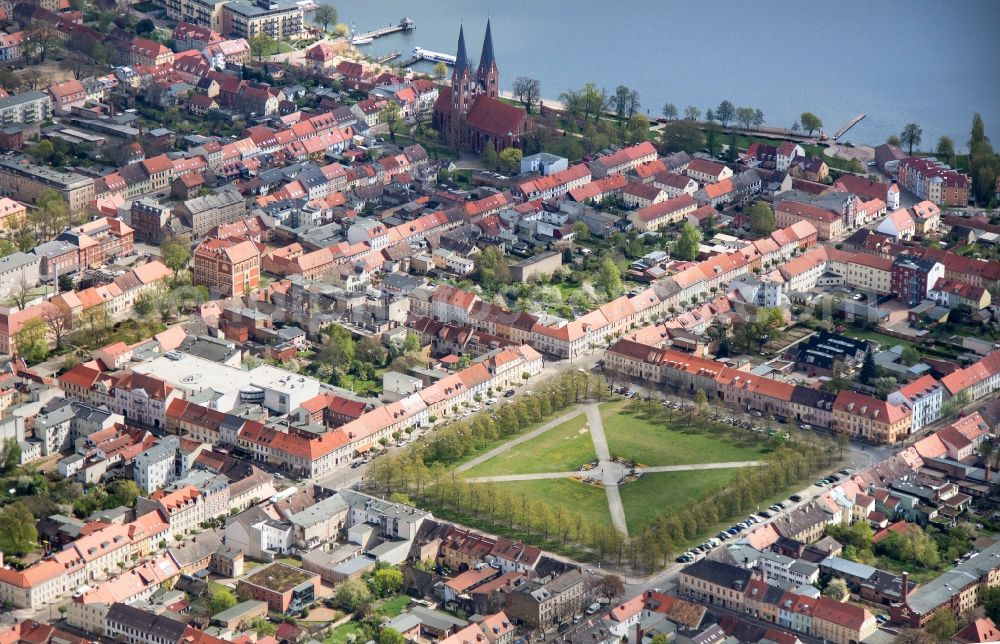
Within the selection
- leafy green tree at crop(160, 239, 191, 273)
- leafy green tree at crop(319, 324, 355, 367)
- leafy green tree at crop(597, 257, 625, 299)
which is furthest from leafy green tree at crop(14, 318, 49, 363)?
leafy green tree at crop(597, 257, 625, 299)

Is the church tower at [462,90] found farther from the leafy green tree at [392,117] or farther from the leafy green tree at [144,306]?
the leafy green tree at [144,306]

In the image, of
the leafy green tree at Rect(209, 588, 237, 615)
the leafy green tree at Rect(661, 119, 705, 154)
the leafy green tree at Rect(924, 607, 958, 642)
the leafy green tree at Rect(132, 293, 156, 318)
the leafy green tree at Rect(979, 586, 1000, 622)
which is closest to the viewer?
the leafy green tree at Rect(924, 607, 958, 642)

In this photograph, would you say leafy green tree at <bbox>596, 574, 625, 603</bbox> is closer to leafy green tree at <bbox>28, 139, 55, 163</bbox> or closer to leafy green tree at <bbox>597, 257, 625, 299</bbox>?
leafy green tree at <bbox>597, 257, 625, 299</bbox>

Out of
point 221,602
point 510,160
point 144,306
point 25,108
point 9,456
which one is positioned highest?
point 510,160

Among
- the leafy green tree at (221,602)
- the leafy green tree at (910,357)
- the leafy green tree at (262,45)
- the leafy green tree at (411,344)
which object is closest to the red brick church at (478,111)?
the leafy green tree at (262,45)

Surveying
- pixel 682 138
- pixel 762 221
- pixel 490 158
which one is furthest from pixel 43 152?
pixel 762 221

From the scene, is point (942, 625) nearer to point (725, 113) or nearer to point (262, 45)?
point (725, 113)
